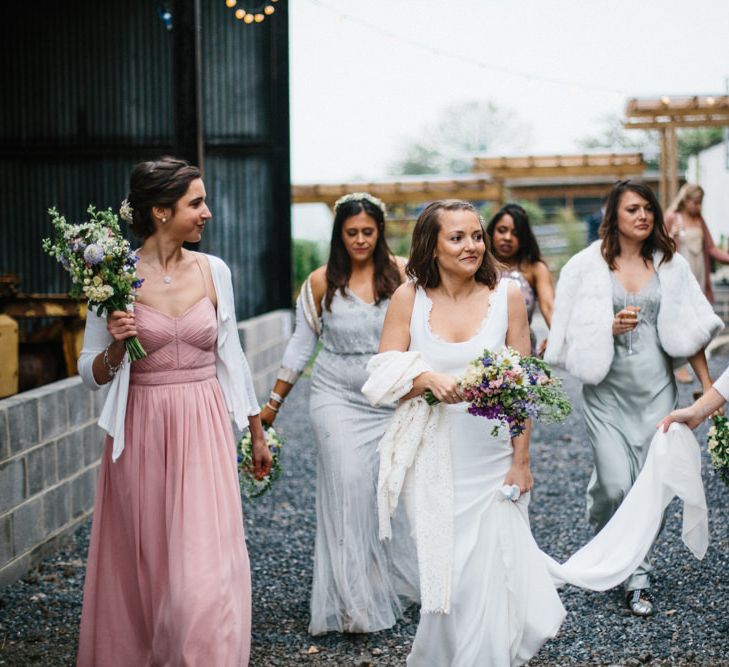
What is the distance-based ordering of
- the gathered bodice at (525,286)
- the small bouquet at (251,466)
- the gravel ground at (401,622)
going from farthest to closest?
the gathered bodice at (525,286), the small bouquet at (251,466), the gravel ground at (401,622)

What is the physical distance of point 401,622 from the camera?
5527 mm

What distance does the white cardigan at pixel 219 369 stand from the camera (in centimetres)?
445

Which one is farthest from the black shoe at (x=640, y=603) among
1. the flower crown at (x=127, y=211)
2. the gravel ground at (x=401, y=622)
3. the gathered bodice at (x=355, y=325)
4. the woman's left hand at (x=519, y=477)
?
the flower crown at (x=127, y=211)

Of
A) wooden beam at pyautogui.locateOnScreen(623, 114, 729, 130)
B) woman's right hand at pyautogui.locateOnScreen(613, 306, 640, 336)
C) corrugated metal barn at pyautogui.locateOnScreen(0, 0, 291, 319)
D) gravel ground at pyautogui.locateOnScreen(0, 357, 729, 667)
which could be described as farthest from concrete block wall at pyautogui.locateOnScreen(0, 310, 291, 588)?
wooden beam at pyautogui.locateOnScreen(623, 114, 729, 130)

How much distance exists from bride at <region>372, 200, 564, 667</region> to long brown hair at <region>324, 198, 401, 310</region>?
4.19 feet

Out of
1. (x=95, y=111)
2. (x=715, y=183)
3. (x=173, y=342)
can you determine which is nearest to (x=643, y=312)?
(x=173, y=342)

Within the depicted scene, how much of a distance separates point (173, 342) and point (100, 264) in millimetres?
484

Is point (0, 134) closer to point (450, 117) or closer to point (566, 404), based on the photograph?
point (566, 404)

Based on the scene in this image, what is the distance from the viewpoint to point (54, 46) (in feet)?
43.0

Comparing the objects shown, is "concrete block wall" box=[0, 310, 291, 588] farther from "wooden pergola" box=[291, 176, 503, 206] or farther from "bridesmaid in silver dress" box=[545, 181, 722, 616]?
"wooden pergola" box=[291, 176, 503, 206]

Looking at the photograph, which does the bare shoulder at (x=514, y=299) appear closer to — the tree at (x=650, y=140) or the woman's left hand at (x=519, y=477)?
the woman's left hand at (x=519, y=477)

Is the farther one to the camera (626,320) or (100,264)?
(626,320)

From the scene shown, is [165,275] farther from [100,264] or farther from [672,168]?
[672,168]

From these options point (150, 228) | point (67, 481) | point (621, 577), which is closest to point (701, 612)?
point (621, 577)
